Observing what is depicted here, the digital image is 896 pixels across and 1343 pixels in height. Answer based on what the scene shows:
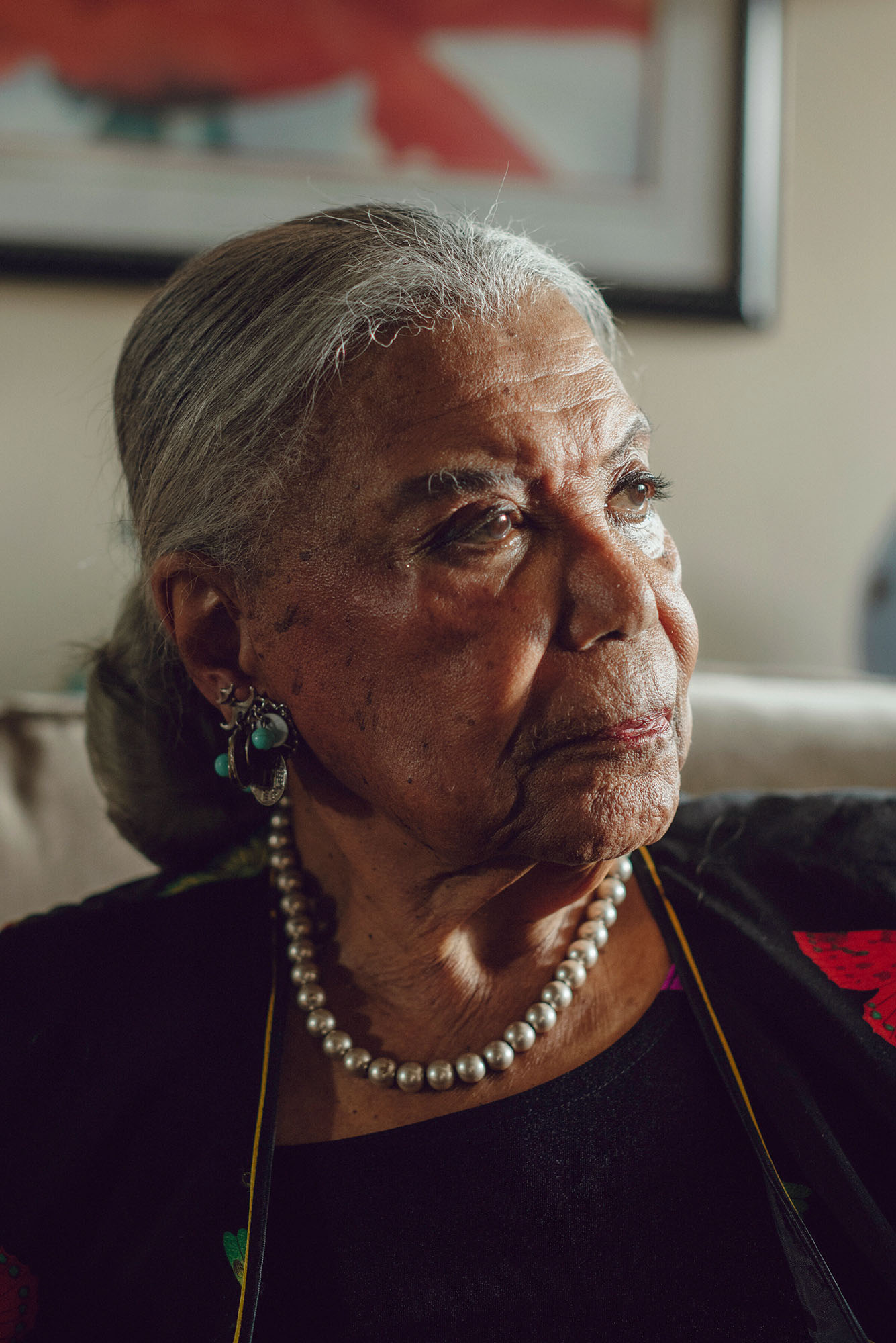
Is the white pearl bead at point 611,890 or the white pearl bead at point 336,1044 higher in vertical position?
the white pearl bead at point 611,890

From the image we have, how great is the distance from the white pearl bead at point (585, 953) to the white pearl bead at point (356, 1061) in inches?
8.8

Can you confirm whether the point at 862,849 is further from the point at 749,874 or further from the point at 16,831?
the point at 16,831

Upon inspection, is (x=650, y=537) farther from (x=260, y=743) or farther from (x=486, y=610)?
(x=260, y=743)

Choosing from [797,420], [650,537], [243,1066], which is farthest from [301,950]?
[797,420]

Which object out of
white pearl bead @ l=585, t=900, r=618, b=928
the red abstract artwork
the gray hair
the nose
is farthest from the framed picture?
white pearl bead @ l=585, t=900, r=618, b=928

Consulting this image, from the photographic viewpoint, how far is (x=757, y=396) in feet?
6.55

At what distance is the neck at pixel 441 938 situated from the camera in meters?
1.03

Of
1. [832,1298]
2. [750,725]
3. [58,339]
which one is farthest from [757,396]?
[832,1298]

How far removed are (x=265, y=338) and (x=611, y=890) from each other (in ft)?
2.15

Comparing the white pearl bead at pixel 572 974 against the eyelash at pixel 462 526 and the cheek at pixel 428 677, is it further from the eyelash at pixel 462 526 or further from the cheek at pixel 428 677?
the eyelash at pixel 462 526

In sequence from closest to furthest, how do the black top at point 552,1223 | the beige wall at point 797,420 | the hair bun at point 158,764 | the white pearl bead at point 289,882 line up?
the black top at point 552,1223, the white pearl bead at point 289,882, the hair bun at point 158,764, the beige wall at point 797,420

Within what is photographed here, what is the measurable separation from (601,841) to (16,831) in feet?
3.01

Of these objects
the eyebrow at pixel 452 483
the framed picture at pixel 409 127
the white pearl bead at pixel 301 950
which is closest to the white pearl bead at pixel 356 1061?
the white pearl bead at pixel 301 950

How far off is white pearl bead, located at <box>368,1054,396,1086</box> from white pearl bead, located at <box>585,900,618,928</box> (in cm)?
25
